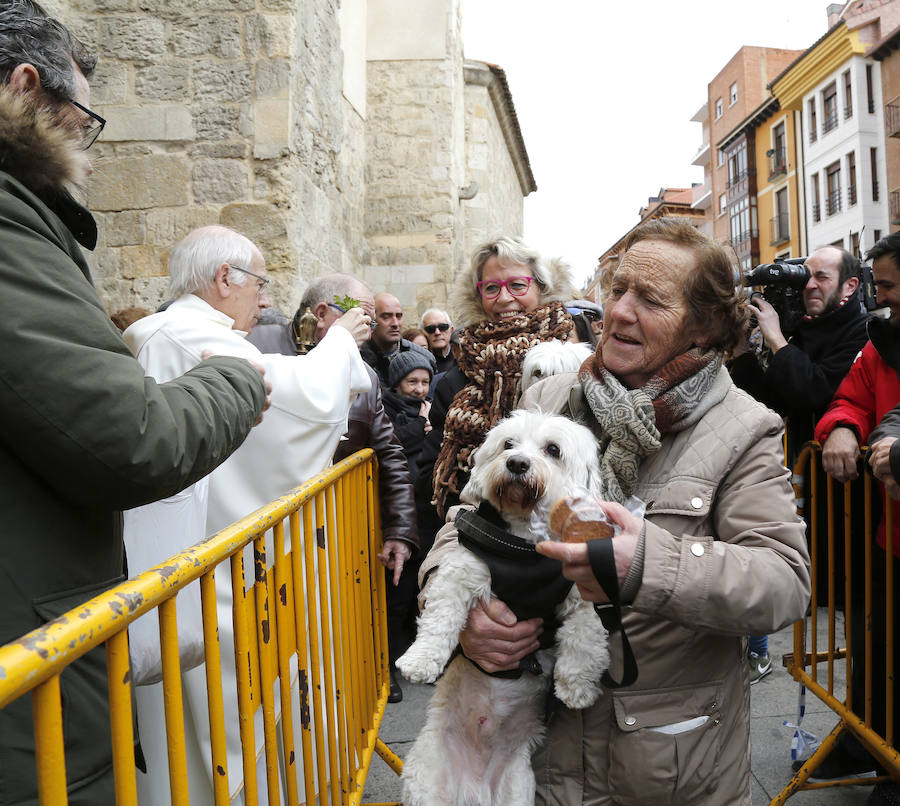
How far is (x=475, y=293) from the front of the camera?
3.26m

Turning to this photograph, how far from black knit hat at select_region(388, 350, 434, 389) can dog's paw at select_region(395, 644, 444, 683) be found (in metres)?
3.44

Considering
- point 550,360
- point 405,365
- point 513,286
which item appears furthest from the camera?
point 405,365

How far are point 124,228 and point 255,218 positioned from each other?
125cm

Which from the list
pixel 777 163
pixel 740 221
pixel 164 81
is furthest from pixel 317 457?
pixel 740 221

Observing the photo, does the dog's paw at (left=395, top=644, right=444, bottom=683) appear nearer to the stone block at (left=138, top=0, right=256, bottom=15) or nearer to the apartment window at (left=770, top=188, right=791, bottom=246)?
the stone block at (left=138, top=0, right=256, bottom=15)

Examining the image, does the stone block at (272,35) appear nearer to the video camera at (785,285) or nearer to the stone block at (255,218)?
the stone block at (255,218)

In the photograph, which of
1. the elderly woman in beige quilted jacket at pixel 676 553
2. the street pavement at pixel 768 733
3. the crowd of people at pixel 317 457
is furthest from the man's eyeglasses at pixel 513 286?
the street pavement at pixel 768 733

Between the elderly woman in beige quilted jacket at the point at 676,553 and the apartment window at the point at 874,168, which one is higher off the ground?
the apartment window at the point at 874,168

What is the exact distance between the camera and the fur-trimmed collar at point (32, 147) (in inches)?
51.1

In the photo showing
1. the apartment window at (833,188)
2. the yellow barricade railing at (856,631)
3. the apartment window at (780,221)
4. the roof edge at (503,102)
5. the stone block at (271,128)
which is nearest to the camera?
the yellow barricade railing at (856,631)

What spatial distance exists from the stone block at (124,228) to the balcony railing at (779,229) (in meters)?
35.0

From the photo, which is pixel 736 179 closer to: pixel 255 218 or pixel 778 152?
pixel 778 152

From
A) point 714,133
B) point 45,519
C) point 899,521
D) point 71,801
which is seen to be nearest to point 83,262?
point 45,519

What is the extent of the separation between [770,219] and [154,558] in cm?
4060
